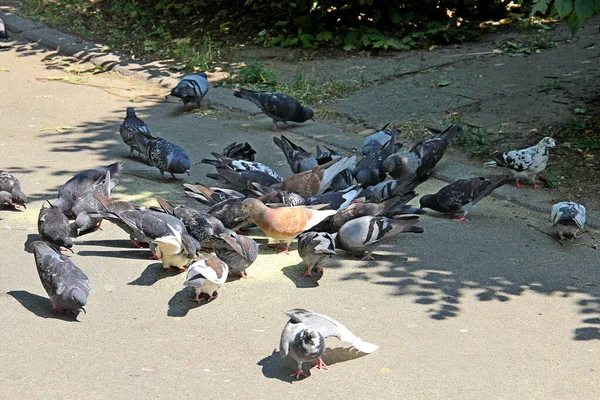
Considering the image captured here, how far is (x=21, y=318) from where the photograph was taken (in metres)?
5.06

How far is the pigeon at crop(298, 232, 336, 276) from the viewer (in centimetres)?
553

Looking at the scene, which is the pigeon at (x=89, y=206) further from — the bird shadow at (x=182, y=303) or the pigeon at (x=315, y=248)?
the pigeon at (x=315, y=248)

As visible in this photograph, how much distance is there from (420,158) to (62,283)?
372 centimetres

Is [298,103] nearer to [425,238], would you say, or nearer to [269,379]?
[425,238]

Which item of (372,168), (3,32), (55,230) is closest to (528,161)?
(372,168)

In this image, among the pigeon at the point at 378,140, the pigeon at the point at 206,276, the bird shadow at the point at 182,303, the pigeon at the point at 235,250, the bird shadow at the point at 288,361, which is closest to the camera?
the bird shadow at the point at 288,361

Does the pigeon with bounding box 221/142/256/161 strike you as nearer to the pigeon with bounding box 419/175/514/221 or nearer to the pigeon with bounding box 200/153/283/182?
the pigeon with bounding box 200/153/283/182

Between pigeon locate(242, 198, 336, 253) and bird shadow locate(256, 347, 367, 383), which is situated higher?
pigeon locate(242, 198, 336, 253)

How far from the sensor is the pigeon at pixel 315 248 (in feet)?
18.1

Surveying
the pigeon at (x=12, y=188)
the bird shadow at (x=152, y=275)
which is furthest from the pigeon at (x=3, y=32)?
the bird shadow at (x=152, y=275)

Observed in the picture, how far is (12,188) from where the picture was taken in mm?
6699

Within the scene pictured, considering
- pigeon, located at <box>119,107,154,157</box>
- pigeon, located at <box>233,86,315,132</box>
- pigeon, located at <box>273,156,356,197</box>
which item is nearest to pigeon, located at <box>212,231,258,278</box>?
pigeon, located at <box>273,156,356,197</box>

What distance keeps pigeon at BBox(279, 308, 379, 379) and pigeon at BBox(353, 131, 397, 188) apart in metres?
2.74

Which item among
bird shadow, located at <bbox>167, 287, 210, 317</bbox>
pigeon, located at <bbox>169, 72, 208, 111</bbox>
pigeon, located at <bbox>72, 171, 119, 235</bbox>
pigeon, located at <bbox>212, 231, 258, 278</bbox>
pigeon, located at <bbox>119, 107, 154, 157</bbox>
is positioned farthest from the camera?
pigeon, located at <bbox>169, 72, 208, 111</bbox>
